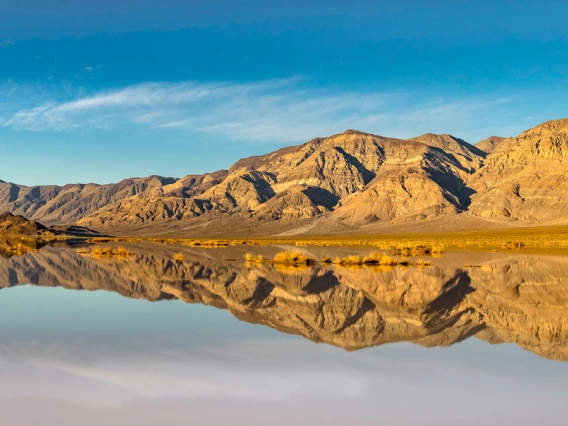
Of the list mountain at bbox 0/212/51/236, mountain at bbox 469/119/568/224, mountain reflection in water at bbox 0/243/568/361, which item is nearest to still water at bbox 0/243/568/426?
mountain reflection in water at bbox 0/243/568/361

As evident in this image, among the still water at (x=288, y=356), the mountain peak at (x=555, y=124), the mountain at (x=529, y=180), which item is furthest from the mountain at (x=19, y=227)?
the mountain peak at (x=555, y=124)

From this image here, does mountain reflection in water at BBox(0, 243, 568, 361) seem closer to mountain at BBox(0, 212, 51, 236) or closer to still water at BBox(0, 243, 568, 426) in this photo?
still water at BBox(0, 243, 568, 426)

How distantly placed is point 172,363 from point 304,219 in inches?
6546

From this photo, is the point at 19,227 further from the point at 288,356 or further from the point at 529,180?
the point at 529,180

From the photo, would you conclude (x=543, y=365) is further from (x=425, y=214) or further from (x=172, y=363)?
(x=425, y=214)

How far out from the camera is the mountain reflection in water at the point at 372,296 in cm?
1318

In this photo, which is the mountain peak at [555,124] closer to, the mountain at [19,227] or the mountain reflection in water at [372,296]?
the mountain reflection in water at [372,296]

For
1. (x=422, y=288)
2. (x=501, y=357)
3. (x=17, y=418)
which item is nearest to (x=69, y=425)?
(x=17, y=418)

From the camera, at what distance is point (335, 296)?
790 inches

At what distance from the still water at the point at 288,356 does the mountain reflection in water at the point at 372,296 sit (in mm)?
104

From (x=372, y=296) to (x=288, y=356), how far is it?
10063mm

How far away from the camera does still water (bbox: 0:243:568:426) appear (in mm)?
7430

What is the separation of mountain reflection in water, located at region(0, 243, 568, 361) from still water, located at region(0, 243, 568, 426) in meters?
0.10

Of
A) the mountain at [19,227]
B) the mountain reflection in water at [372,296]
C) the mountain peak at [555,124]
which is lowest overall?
the mountain reflection in water at [372,296]
